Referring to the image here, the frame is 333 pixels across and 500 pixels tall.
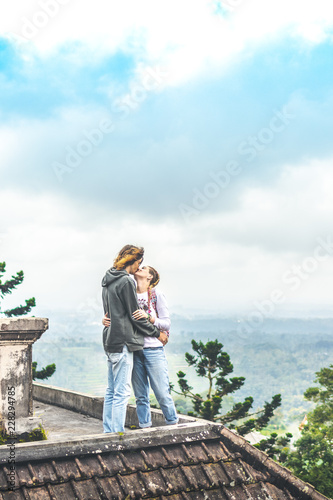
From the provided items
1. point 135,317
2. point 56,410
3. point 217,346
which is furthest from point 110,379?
point 217,346

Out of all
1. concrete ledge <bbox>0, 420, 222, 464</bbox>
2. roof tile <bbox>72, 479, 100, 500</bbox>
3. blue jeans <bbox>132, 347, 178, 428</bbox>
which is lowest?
roof tile <bbox>72, 479, 100, 500</bbox>

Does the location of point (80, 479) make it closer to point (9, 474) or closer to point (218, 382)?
point (9, 474)

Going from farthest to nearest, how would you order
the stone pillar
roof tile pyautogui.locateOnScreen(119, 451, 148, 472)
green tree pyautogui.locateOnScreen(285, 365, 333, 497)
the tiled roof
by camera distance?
green tree pyautogui.locateOnScreen(285, 365, 333, 497), the stone pillar, roof tile pyautogui.locateOnScreen(119, 451, 148, 472), the tiled roof

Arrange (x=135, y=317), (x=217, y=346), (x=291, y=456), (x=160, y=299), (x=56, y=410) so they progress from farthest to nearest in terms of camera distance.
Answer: (x=291, y=456)
(x=217, y=346)
(x=56, y=410)
(x=160, y=299)
(x=135, y=317)

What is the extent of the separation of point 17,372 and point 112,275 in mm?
1387

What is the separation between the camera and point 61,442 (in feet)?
15.6

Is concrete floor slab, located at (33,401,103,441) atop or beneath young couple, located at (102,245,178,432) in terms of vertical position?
beneath

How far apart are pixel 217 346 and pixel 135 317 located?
59.4ft

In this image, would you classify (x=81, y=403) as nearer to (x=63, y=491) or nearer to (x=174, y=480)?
(x=174, y=480)

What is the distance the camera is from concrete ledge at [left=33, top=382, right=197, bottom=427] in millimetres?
6504

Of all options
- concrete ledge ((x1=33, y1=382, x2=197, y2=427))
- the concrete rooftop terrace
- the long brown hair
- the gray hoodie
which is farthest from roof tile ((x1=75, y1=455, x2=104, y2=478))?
the long brown hair

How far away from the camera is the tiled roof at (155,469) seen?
4535mm

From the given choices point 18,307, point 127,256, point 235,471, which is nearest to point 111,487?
point 235,471

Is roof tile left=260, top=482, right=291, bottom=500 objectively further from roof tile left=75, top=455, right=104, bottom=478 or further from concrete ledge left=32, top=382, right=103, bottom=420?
concrete ledge left=32, top=382, right=103, bottom=420
